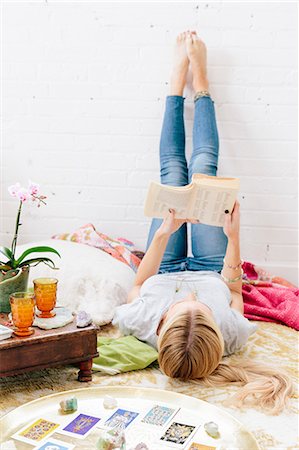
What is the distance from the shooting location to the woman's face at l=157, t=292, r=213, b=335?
5.98 ft

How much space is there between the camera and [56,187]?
317 centimetres

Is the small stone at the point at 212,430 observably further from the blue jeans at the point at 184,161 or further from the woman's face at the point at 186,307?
the blue jeans at the point at 184,161

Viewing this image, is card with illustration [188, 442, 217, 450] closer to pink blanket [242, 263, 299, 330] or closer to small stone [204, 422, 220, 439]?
small stone [204, 422, 220, 439]

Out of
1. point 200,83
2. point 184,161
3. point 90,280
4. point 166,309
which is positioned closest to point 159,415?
point 166,309

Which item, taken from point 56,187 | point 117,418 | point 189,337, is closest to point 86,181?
point 56,187

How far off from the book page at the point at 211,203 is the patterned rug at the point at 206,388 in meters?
0.51

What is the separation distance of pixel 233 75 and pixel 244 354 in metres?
1.54

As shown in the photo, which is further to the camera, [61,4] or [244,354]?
[61,4]

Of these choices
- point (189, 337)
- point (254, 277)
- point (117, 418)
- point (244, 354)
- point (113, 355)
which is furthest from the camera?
point (254, 277)

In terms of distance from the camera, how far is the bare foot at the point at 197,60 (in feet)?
9.59

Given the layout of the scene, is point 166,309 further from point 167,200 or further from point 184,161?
point 184,161

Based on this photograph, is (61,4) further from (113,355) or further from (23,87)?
(113,355)

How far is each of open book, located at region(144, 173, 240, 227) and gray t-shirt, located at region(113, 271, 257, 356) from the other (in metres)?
0.26

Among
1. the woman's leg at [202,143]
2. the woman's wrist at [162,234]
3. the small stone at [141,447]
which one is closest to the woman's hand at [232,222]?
the woman's wrist at [162,234]
